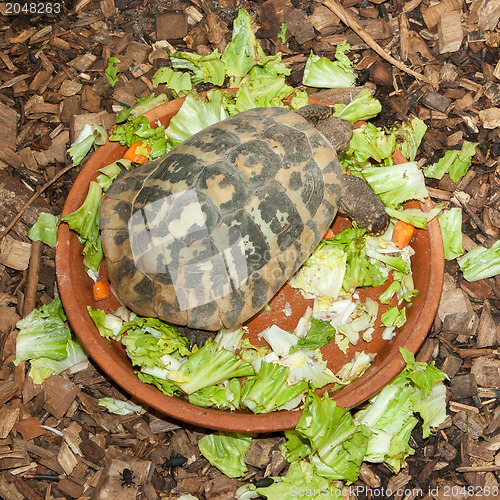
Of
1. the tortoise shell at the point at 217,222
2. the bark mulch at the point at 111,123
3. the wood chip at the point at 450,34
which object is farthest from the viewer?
the wood chip at the point at 450,34

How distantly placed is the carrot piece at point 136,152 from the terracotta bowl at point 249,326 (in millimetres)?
66

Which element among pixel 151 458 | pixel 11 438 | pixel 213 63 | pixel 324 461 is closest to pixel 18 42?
pixel 213 63

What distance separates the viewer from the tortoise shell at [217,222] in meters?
3.72

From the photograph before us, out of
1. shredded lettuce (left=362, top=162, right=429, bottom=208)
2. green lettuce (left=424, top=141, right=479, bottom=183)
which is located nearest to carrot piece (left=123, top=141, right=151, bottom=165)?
shredded lettuce (left=362, top=162, right=429, bottom=208)

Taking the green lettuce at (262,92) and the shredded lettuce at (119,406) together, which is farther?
the green lettuce at (262,92)

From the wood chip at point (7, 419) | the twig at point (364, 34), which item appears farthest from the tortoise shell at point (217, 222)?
the twig at point (364, 34)

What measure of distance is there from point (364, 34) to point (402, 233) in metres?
1.96

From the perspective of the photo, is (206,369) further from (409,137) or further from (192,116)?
(409,137)

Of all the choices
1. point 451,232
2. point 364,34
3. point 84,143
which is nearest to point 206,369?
point 84,143

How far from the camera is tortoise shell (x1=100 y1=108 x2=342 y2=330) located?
372 centimetres

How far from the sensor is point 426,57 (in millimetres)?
5258

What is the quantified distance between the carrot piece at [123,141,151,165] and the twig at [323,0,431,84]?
222cm

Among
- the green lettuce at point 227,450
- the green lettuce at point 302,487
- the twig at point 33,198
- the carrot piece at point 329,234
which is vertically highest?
the twig at point 33,198

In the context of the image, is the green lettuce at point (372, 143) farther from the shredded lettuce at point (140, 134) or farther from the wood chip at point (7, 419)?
the wood chip at point (7, 419)
